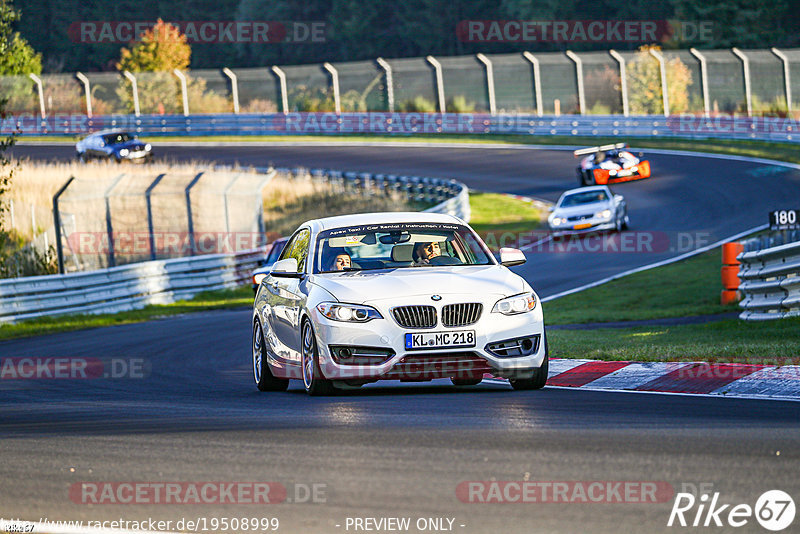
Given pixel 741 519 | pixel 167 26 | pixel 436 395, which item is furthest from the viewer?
pixel 167 26

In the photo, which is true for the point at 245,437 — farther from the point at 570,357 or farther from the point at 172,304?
the point at 172,304

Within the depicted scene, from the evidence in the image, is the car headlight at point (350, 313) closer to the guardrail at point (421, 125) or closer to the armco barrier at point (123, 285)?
the armco barrier at point (123, 285)

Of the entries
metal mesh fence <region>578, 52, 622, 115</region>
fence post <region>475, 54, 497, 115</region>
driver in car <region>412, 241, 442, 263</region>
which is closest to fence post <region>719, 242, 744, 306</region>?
driver in car <region>412, 241, 442, 263</region>

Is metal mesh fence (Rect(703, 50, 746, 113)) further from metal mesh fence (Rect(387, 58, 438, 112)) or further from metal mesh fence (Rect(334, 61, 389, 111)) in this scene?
metal mesh fence (Rect(334, 61, 389, 111))

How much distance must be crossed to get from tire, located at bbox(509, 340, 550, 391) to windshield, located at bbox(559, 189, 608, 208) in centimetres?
2183

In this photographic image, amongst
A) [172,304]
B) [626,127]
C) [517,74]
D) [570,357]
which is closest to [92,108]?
[517,74]

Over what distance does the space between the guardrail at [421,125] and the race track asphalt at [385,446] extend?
131ft

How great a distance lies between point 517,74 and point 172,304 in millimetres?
34472

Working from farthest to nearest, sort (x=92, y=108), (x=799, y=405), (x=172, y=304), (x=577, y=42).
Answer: (x=577, y=42) < (x=92, y=108) < (x=172, y=304) < (x=799, y=405)

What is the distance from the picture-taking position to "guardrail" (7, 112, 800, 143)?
50.0m

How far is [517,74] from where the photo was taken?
189ft

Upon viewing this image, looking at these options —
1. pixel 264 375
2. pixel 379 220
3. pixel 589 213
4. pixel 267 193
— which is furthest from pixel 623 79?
pixel 264 375

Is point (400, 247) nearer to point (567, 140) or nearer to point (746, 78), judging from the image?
point (567, 140)

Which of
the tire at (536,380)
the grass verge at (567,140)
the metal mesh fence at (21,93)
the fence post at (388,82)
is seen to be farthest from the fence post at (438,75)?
the tire at (536,380)
